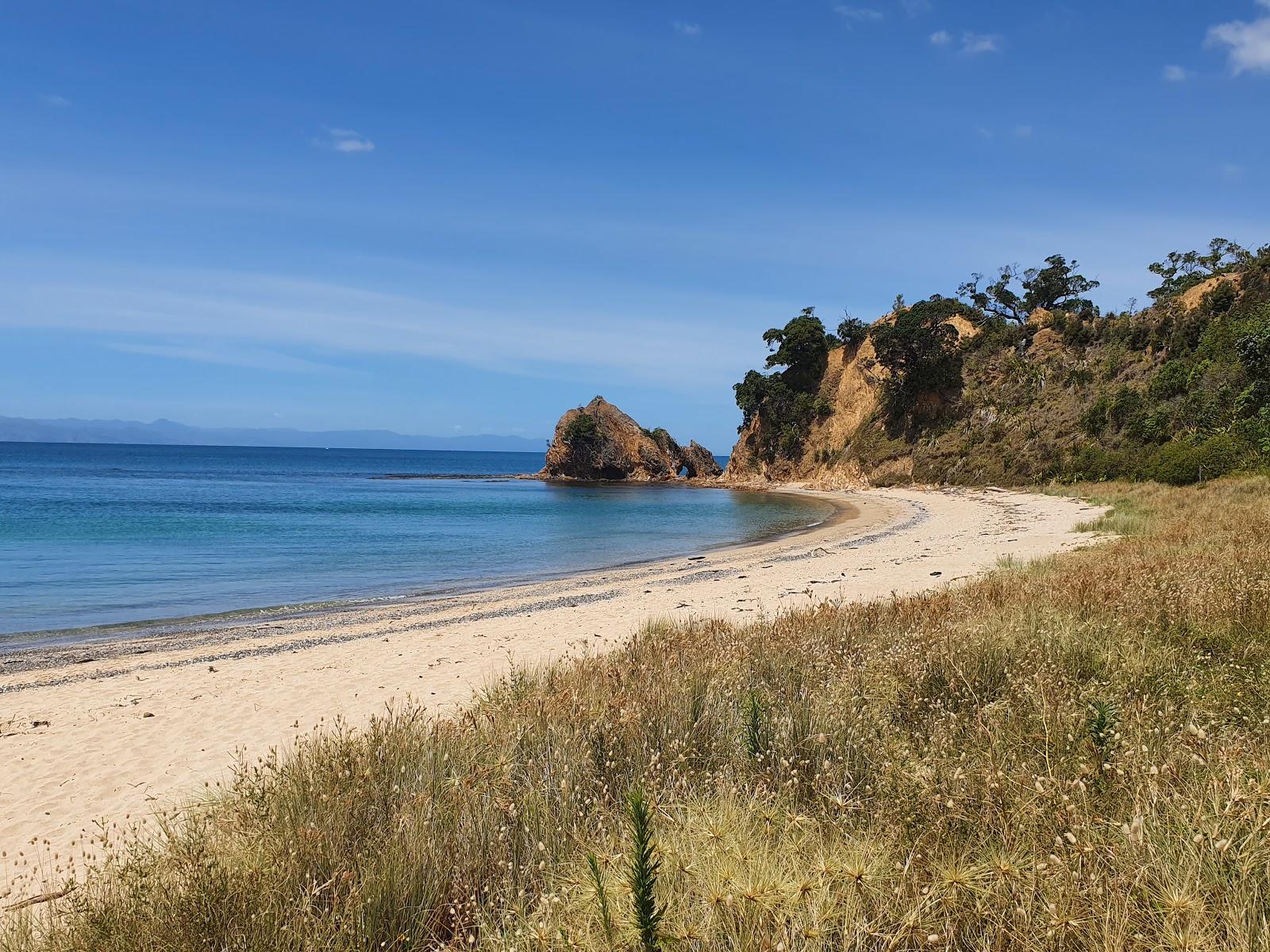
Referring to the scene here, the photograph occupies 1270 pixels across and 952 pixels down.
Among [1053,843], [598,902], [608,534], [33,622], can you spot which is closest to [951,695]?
[1053,843]

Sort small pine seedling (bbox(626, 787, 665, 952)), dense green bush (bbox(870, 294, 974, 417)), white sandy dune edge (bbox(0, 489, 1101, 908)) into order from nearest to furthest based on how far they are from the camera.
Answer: small pine seedling (bbox(626, 787, 665, 952)) → white sandy dune edge (bbox(0, 489, 1101, 908)) → dense green bush (bbox(870, 294, 974, 417))

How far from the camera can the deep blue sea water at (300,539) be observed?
1884 centimetres

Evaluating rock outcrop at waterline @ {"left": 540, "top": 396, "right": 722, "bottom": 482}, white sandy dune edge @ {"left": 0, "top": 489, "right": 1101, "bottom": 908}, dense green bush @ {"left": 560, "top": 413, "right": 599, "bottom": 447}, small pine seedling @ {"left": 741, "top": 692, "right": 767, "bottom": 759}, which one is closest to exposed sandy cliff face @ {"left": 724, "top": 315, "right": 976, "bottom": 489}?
rock outcrop at waterline @ {"left": 540, "top": 396, "right": 722, "bottom": 482}

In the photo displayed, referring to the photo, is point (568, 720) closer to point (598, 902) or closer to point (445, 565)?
point (598, 902)

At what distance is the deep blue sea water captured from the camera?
18.8m

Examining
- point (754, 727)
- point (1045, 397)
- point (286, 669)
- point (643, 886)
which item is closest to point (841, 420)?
point (1045, 397)

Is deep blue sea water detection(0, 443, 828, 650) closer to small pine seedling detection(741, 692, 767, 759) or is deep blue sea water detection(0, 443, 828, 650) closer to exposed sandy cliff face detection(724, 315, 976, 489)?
exposed sandy cliff face detection(724, 315, 976, 489)

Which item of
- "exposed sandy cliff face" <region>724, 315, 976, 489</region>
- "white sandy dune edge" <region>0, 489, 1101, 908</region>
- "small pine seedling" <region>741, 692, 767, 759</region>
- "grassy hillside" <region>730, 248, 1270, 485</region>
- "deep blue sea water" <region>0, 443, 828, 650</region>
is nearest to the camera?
"small pine seedling" <region>741, 692, 767, 759</region>

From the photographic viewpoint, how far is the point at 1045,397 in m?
52.5

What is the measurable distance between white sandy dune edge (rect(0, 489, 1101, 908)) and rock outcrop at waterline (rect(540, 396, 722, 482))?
64.2 meters

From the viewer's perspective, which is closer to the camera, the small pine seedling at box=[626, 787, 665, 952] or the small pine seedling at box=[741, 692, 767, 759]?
the small pine seedling at box=[626, 787, 665, 952]

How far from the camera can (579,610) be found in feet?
51.6

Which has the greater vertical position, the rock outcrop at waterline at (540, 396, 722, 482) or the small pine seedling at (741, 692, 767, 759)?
the rock outcrop at waterline at (540, 396, 722, 482)

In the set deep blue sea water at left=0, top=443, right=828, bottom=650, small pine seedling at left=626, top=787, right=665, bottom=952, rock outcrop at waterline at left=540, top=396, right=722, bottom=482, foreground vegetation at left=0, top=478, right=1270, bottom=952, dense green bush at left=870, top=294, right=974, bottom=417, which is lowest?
deep blue sea water at left=0, top=443, right=828, bottom=650
